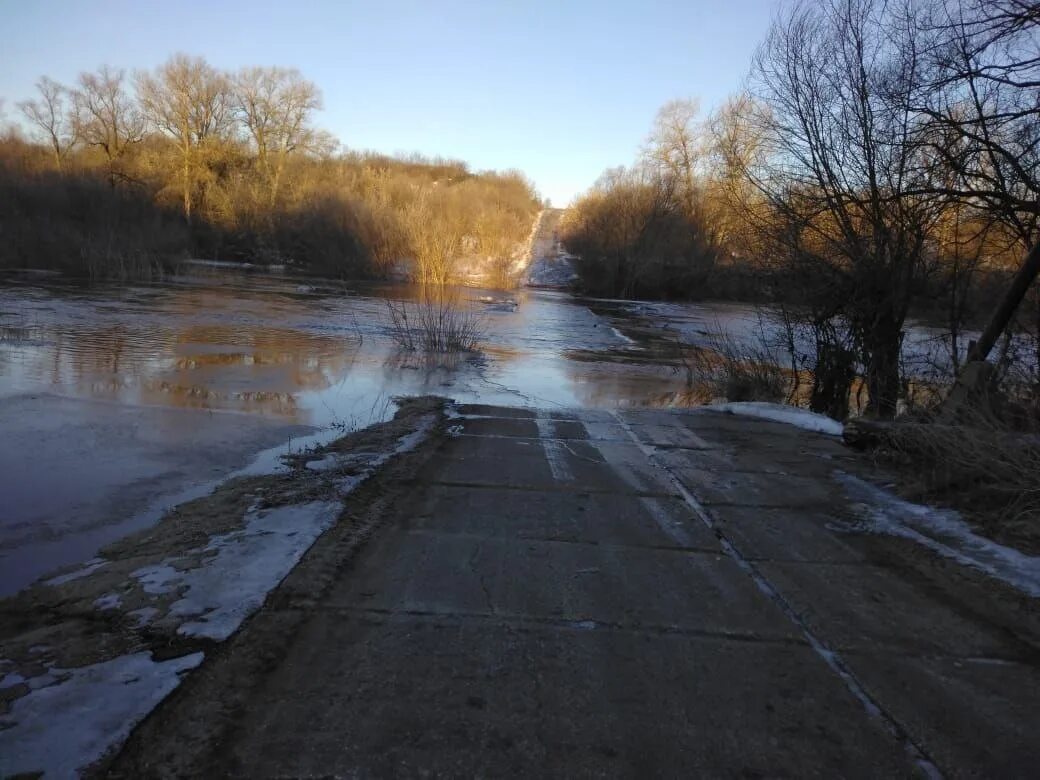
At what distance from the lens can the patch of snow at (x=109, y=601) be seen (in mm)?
3361

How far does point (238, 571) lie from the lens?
370cm

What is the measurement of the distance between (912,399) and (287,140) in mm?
62631

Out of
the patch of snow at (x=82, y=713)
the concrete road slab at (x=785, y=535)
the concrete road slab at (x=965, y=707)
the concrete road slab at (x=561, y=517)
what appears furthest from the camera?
the concrete road slab at (x=561, y=517)

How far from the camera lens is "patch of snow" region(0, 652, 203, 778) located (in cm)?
223

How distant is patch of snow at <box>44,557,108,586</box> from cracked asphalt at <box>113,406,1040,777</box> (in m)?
1.48

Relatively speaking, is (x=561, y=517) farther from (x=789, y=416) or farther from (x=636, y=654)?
(x=789, y=416)

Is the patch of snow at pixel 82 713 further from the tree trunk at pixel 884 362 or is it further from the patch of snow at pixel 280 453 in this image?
the tree trunk at pixel 884 362

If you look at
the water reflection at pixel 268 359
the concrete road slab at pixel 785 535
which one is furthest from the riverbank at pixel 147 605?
the water reflection at pixel 268 359

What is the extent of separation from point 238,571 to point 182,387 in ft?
23.9

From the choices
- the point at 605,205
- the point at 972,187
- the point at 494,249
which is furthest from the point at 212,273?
the point at 972,187

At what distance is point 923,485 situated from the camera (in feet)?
19.3

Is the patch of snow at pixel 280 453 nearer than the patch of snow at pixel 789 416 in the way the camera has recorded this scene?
Yes

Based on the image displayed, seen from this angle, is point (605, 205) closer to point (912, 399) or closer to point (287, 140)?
point (287, 140)

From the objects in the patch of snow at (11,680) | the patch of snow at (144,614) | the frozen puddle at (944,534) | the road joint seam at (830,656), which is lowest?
the patch of snow at (11,680)
